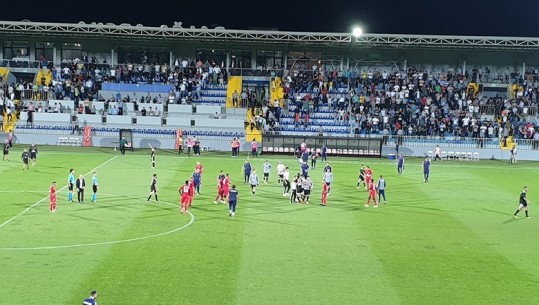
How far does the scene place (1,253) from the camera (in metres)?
21.8

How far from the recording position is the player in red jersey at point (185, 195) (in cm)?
2919

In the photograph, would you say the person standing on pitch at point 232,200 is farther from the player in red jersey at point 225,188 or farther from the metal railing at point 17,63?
the metal railing at point 17,63

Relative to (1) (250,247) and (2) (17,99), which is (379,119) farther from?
(1) (250,247)

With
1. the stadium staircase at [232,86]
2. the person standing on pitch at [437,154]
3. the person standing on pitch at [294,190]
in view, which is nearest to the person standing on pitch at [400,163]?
the person standing on pitch at [437,154]

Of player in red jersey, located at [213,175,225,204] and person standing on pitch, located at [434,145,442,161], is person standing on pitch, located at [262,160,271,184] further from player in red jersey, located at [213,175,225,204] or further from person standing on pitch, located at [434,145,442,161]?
person standing on pitch, located at [434,145,442,161]

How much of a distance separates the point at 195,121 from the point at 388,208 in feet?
101

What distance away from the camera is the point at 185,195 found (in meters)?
29.2

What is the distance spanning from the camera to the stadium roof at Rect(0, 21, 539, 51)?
63.5 m

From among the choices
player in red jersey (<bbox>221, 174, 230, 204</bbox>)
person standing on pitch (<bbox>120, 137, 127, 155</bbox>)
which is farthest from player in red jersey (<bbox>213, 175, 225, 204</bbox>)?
person standing on pitch (<bbox>120, 137, 127, 155</bbox>)

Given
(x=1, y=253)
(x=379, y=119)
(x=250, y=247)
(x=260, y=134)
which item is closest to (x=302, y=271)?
(x=250, y=247)

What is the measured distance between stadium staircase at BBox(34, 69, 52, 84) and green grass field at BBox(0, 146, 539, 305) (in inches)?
1152

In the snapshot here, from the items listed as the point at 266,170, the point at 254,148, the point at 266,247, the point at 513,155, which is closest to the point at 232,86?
the point at 254,148

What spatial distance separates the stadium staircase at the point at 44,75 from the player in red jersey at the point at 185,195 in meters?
41.5

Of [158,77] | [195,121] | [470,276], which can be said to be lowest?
[470,276]
